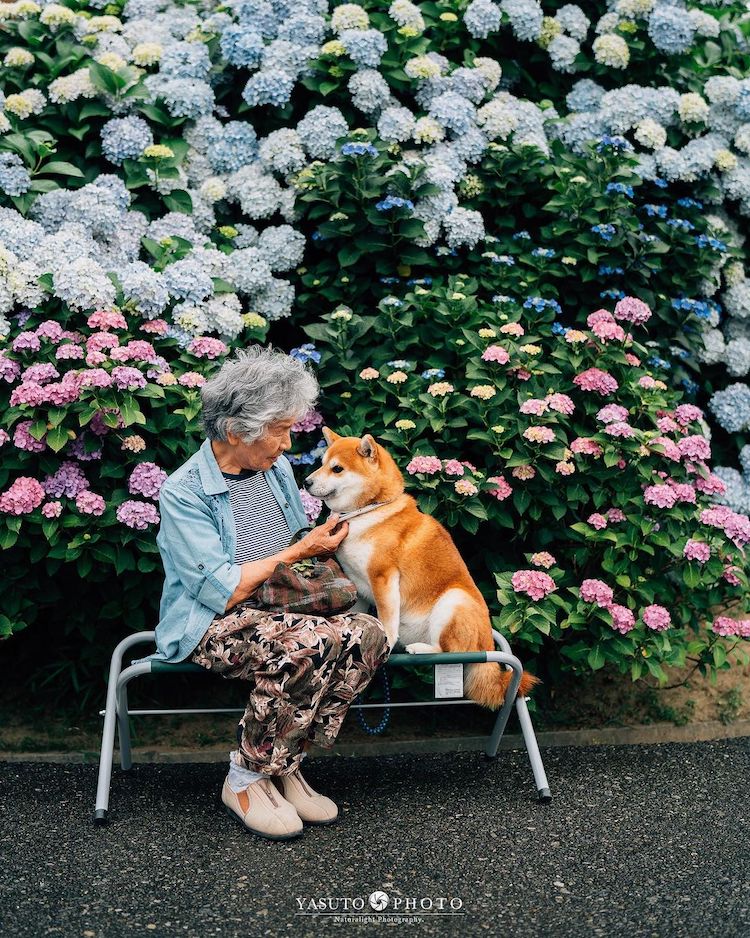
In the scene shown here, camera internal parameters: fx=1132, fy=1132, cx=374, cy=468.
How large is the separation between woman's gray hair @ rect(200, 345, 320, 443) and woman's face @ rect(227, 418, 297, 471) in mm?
23

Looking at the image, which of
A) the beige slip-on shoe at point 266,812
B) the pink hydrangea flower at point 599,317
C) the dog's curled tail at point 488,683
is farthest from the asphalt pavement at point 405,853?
the pink hydrangea flower at point 599,317

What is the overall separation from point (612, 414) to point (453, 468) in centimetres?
64

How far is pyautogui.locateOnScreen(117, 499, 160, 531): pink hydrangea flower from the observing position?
381cm

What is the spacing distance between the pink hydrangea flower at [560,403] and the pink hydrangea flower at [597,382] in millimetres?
172

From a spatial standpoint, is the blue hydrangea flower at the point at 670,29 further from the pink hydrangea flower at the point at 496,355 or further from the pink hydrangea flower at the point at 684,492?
the pink hydrangea flower at the point at 684,492

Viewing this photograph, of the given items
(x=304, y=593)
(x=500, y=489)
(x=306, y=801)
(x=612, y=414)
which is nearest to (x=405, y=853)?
(x=306, y=801)

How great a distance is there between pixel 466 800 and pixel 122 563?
4.61ft

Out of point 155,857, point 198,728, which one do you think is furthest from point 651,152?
point 155,857

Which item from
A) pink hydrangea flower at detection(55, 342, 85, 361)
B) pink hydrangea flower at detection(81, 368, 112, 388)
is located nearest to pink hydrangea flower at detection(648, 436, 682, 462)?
pink hydrangea flower at detection(81, 368, 112, 388)

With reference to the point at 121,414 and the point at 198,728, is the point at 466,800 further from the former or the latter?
the point at 121,414

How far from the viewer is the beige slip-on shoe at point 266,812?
3.33 m

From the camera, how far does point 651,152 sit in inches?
210

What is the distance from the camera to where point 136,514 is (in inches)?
151

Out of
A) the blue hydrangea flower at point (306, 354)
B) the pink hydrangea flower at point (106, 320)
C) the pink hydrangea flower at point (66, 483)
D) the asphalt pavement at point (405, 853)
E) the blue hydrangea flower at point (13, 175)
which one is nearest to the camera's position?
the asphalt pavement at point (405, 853)
